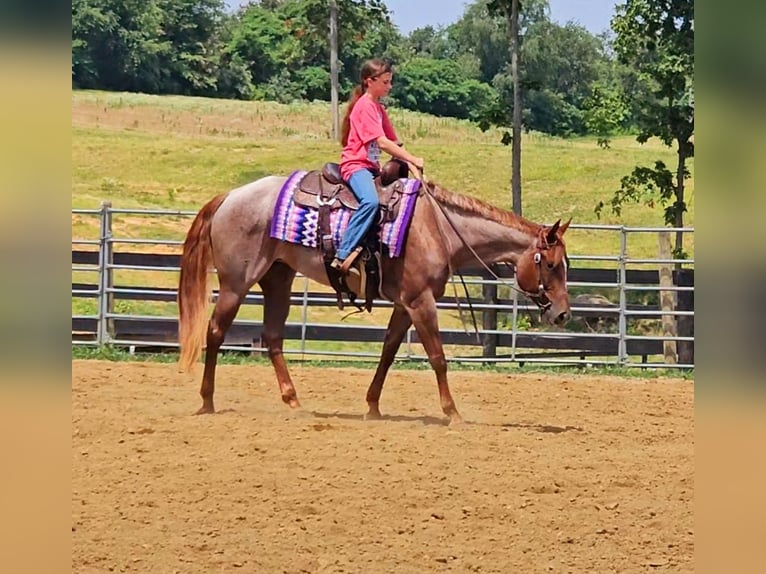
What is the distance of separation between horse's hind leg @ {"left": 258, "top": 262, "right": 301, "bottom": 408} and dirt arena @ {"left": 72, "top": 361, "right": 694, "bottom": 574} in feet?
0.70

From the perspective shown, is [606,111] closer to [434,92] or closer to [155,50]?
[155,50]

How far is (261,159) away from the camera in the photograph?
2830 cm

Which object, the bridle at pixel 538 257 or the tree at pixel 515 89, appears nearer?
the bridle at pixel 538 257

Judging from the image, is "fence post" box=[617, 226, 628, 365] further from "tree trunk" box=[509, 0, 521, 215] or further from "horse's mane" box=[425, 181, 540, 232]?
"horse's mane" box=[425, 181, 540, 232]

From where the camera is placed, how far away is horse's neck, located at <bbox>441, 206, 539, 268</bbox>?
22.6ft

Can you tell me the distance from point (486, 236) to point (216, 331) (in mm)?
1936

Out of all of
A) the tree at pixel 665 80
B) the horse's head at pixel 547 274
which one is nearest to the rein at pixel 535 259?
the horse's head at pixel 547 274

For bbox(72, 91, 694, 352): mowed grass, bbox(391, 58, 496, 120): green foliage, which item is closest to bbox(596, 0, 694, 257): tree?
bbox(72, 91, 694, 352): mowed grass

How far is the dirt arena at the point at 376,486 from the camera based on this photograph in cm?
384

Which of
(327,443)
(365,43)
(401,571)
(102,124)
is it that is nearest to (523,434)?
(327,443)

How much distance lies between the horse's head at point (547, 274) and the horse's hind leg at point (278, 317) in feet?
5.49

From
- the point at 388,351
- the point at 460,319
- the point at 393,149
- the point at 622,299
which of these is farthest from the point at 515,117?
the point at 393,149

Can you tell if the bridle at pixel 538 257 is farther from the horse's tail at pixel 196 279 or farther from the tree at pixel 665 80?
the tree at pixel 665 80
